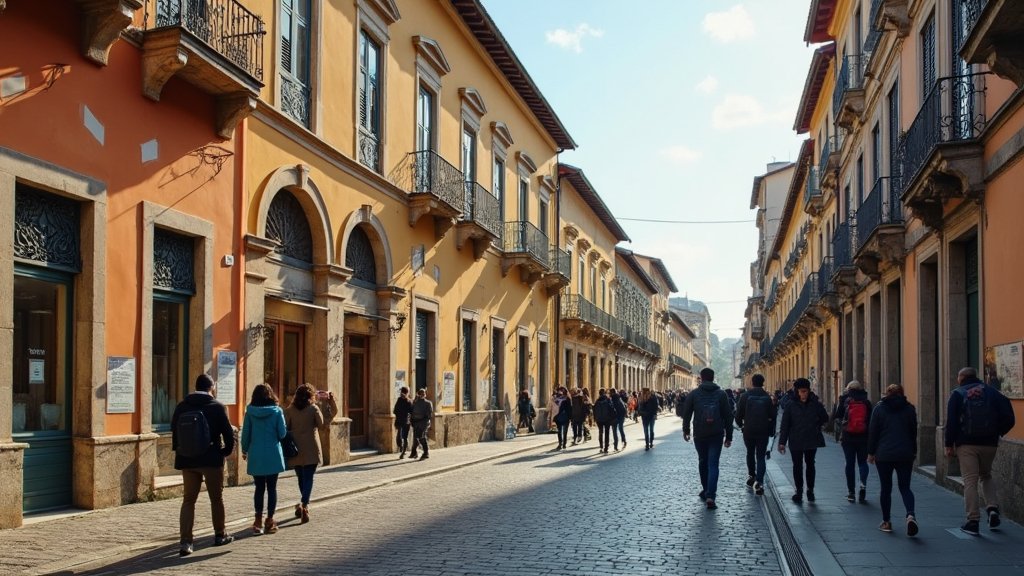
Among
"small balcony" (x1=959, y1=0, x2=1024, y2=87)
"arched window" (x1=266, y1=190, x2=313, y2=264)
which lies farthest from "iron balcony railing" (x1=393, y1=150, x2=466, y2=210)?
"small balcony" (x1=959, y1=0, x2=1024, y2=87)

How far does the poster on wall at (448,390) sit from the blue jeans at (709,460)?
11824 millimetres

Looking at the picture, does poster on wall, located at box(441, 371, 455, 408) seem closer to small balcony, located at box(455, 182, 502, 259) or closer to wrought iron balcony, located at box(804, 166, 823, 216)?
Answer: small balcony, located at box(455, 182, 502, 259)

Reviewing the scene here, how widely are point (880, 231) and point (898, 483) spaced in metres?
8.73

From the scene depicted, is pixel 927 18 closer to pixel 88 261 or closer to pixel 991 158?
pixel 991 158

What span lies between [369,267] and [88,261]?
8949 mm

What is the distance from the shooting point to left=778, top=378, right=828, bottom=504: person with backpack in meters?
12.4

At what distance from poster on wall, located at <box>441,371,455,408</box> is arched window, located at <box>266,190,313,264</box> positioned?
7.36m

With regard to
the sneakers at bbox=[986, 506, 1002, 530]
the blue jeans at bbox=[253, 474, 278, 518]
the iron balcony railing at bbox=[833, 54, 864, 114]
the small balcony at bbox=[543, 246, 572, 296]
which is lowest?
the sneakers at bbox=[986, 506, 1002, 530]

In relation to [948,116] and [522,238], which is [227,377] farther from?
[522,238]

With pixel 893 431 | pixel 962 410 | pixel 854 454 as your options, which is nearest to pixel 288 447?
pixel 893 431

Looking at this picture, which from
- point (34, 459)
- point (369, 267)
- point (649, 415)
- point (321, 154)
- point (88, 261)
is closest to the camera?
point (34, 459)

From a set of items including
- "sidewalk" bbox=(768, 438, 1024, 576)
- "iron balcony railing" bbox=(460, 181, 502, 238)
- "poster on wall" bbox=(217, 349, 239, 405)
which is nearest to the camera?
"sidewalk" bbox=(768, 438, 1024, 576)

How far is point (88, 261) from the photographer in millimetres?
11148

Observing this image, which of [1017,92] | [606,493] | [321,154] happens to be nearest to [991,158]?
[1017,92]
